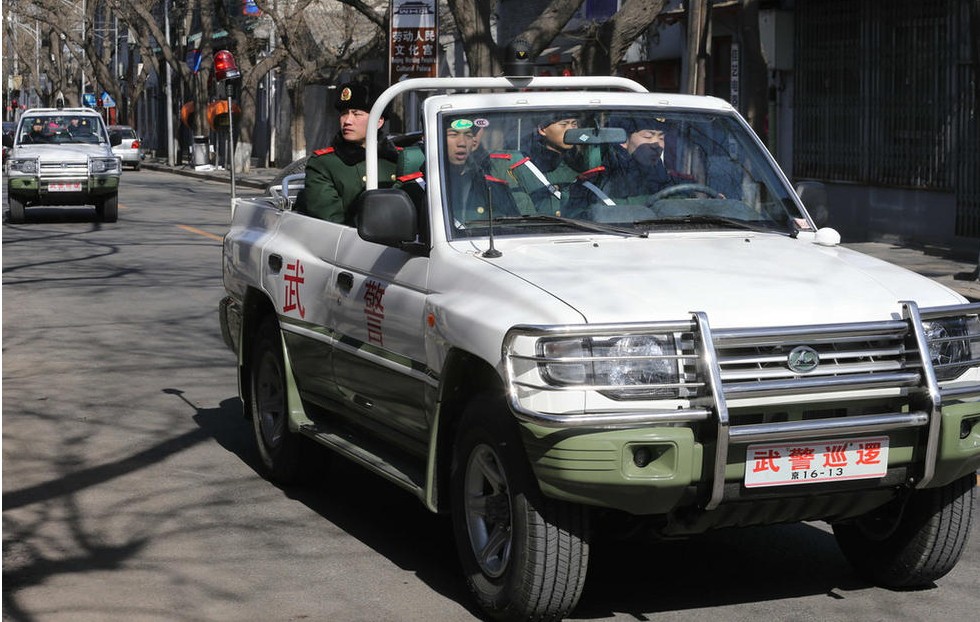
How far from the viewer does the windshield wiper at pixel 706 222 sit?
243 inches

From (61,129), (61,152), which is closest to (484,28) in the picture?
(61,152)

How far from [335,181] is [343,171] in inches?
2.7

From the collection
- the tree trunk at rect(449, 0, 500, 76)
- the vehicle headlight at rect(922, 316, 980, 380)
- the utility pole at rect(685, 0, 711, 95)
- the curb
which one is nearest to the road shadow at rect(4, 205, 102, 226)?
the tree trunk at rect(449, 0, 500, 76)

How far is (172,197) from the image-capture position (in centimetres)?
3588

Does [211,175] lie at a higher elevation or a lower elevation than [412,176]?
lower

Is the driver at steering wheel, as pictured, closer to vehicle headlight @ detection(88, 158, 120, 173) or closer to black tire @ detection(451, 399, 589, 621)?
black tire @ detection(451, 399, 589, 621)

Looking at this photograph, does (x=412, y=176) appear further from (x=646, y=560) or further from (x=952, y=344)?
(x=952, y=344)

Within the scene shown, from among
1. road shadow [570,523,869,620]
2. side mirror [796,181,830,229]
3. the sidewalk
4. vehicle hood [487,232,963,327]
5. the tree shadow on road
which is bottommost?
the tree shadow on road

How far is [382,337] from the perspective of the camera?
6250 mm

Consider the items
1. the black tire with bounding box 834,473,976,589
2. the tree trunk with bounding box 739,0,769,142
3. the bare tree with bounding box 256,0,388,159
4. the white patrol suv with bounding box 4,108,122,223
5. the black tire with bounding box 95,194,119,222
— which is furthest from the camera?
the bare tree with bounding box 256,0,388,159

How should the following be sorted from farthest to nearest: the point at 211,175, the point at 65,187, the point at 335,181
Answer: the point at 211,175
the point at 65,187
the point at 335,181

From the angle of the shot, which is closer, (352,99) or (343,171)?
(343,171)

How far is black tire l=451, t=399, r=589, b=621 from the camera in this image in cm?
506

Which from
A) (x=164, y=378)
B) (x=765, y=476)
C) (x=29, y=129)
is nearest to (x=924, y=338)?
(x=765, y=476)
